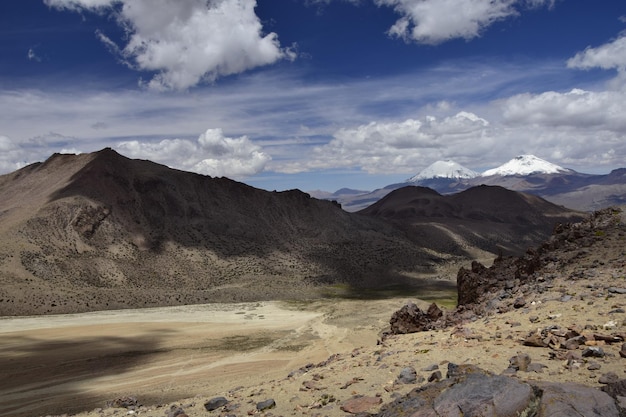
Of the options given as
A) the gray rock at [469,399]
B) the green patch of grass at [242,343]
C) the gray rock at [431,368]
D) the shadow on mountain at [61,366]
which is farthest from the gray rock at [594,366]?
the green patch of grass at [242,343]

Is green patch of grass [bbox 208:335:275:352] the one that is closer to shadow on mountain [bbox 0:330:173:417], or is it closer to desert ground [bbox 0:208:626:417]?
desert ground [bbox 0:208:626:417]

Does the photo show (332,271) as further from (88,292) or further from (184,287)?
(88,292)

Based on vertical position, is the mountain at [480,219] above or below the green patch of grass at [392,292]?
above

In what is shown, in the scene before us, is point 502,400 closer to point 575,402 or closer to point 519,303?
point 575,402

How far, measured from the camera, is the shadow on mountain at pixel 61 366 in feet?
77.2

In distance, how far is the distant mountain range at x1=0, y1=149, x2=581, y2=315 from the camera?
6356cm

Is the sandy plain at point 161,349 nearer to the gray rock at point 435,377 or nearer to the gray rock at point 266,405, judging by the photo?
the gray rock at point 266,405

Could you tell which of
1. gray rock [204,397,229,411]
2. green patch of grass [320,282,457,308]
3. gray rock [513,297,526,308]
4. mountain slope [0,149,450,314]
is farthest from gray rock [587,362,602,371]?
mountain slope [0,149,450,314]

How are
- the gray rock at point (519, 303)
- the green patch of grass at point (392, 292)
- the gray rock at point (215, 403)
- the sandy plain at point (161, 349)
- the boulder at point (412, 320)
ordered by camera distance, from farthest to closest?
the green patch of grass at point (392, 292) → the sandy plain at point (161, 349) → the boulder at point (412, 320) → the gray rock at point (519, 303) → the gray rock at point (215, 403)

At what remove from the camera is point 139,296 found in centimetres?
6159

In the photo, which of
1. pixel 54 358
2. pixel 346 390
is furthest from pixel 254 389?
pixel 54 358

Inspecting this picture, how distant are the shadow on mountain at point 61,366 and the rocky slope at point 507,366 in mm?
6424

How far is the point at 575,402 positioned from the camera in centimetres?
682

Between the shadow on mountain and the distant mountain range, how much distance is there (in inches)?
708
